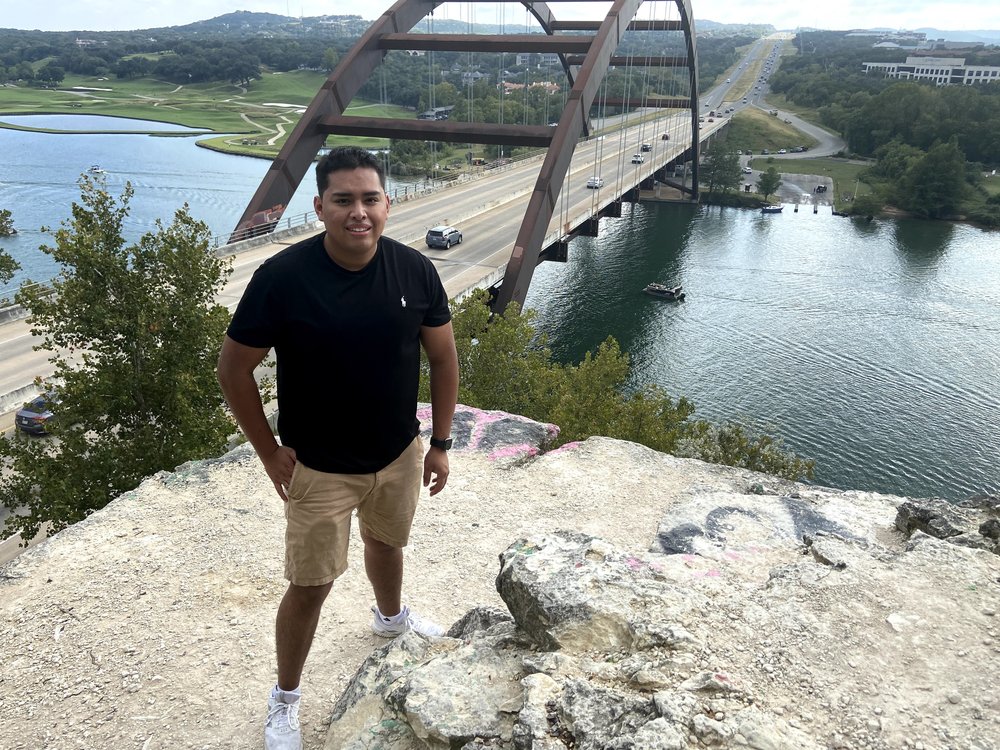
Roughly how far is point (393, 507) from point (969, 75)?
552 feet

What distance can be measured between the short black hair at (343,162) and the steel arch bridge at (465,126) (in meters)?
19.9

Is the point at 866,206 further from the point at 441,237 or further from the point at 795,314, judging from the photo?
the point at 441,237

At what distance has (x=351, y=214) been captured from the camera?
327 centimetres

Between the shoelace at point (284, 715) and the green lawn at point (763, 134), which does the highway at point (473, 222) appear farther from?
the green lawn at point (763, 134)

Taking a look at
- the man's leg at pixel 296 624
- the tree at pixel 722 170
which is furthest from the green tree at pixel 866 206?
the man's leg at pixel 296 624

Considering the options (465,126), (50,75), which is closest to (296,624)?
(465,126)

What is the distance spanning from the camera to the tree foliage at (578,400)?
1662cm

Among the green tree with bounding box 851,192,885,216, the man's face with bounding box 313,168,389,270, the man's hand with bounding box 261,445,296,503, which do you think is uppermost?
the man's face with bounding box 313,168,389,270

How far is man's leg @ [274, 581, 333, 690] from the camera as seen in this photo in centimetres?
379

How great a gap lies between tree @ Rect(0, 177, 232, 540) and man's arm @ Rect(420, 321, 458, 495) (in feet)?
25.8

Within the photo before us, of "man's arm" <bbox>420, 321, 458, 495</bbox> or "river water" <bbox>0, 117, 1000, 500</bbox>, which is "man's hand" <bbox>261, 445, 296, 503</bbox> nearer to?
"man's arm" <bbox>420, 321, 458, 495</bbox>

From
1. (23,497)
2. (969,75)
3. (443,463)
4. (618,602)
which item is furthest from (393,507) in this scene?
(969,75)

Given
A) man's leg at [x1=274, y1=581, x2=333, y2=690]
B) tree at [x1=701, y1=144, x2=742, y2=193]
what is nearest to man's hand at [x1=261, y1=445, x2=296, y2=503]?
man's leg at [x1=274, y1=581, x2=333, y2=690]

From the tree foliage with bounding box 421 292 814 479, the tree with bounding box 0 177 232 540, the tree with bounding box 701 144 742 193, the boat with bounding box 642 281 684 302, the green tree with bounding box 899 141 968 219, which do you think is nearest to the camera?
the tree with bounding box 0 177 232 540
